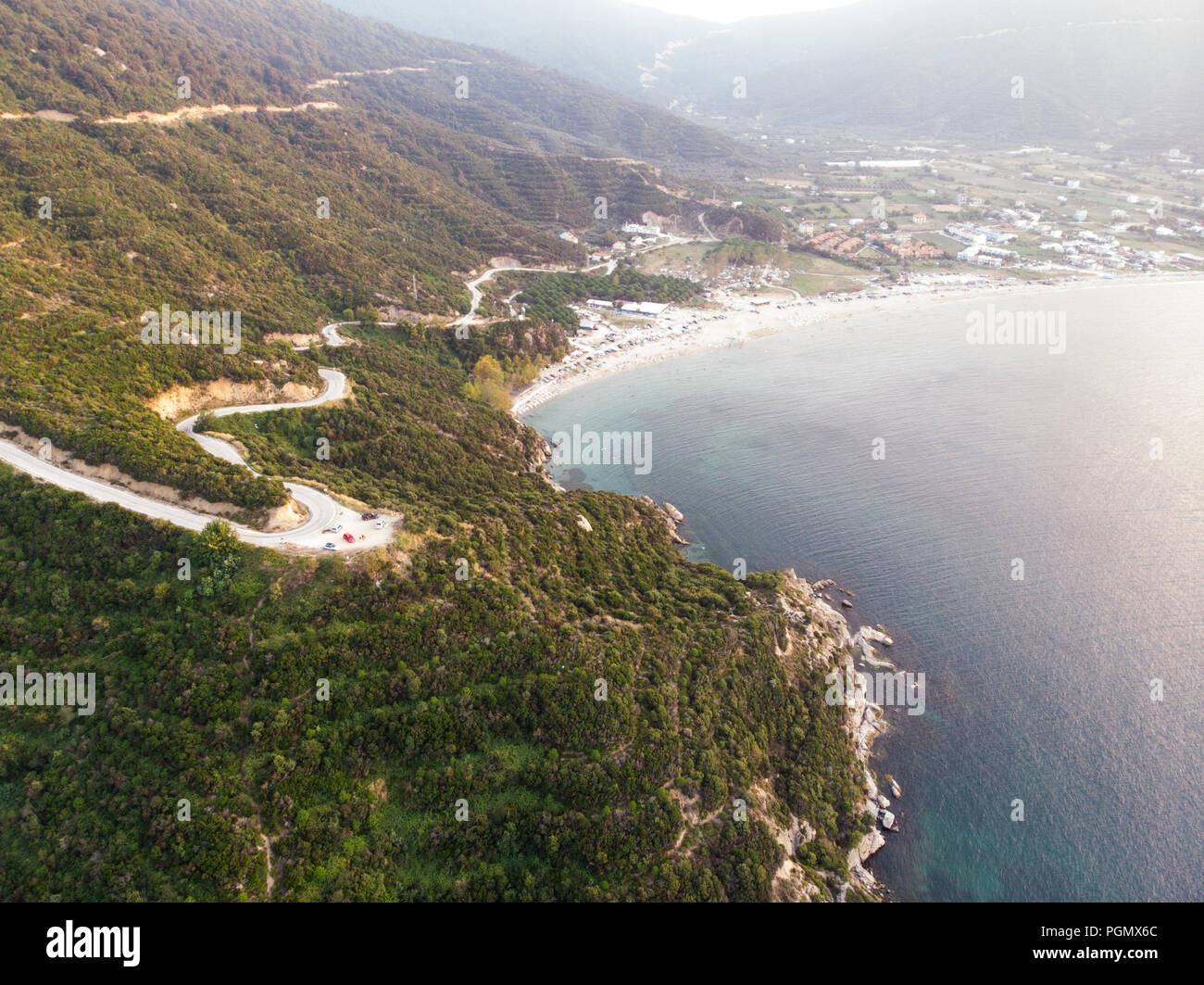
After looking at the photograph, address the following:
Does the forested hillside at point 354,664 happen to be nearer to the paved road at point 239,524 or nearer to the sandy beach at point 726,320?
the paved road at point 239,524

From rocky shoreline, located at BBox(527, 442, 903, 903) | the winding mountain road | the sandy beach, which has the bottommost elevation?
rocky shoreline, located at BBox(527, 442, 903, 903)

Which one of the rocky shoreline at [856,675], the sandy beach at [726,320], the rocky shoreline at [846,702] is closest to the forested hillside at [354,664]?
the rocky shoreline at [846,702]

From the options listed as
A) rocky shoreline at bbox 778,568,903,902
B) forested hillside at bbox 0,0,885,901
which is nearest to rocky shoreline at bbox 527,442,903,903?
rocky shoreline at bbox 778,568,903,902

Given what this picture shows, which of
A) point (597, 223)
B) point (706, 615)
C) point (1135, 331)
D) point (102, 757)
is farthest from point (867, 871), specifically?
point (597, 223)

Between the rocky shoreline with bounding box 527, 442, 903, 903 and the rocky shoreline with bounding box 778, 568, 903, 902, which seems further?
the rocky shoreline with bounding box 778, 568, 903, 902

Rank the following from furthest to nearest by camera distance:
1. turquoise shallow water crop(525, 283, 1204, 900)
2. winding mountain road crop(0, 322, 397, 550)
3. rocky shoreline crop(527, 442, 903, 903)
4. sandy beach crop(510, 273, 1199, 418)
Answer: sandy beach crop(510, 273, 1199, 418)
turquoise shallow water crop(525, 283, 1204, 900)
winding mountain road crop(0, 322, 397, 550)
rocky shoreline crop(527, 442, 903, 903)

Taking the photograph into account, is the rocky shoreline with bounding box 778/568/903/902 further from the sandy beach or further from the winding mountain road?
the sandy beach
